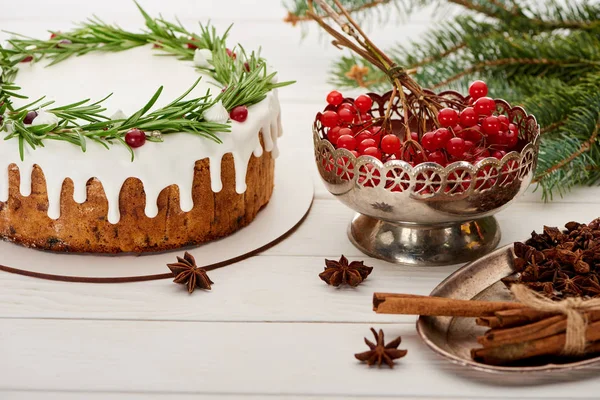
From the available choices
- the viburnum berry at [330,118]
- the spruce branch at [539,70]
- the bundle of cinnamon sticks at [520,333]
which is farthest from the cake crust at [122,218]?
the spruce branch at [539,70]

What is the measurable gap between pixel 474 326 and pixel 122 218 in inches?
26.3

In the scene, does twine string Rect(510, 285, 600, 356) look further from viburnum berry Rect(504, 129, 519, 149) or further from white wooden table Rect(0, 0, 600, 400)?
viburnum berry Rect(504, 129, 519, 149)

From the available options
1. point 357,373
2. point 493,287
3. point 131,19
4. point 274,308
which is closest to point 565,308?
point 493,287

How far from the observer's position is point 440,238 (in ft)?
5.15

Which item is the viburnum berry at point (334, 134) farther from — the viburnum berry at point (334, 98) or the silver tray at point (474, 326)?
the silver tray at point (474, 326)

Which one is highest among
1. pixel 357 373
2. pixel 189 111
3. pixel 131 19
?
pixel 131 19

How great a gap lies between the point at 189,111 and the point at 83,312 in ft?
1.35

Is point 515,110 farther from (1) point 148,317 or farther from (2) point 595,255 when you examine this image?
(1) point 148,317

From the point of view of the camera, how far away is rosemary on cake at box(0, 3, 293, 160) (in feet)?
4.94

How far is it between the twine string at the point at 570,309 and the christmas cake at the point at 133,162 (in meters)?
0.60

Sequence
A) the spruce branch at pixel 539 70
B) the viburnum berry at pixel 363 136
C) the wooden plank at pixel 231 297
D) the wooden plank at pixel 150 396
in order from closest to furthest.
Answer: the wooden plank at pixel 150 396 → the wooden plank at pixel 231 297 → the viburnum berry at pixel 363 136 → the spruce branch at pixel 539 70

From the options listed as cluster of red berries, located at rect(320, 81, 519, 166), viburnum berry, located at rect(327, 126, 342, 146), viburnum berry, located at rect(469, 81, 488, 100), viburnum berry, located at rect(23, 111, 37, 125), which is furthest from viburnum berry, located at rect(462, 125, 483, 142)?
viburnum berry, located at rect(23, 111, 37, 125)

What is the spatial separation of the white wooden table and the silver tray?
0.03 metres

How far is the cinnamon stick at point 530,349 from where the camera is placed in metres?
1.24
